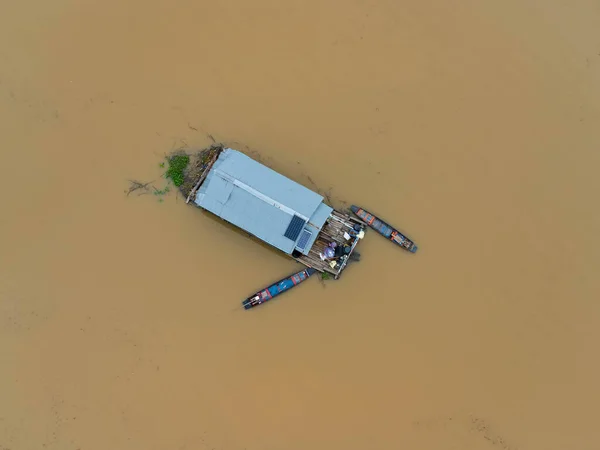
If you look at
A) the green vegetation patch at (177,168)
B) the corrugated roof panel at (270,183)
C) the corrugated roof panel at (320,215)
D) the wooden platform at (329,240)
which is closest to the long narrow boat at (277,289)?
the wooden platform at (329,240)

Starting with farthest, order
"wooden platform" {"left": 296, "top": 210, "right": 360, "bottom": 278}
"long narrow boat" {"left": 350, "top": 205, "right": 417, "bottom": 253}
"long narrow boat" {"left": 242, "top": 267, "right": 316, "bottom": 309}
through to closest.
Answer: "long narrow boat" {"left": 350, "top": 205, "right": 417, "bottom": 253}, "wooden platform" {"left": 296, "top": 210, "right": 360, "bottom": 278}, "long narrow boat" {"left": 242, "top": 267, "right": 316, "bottom": 309}

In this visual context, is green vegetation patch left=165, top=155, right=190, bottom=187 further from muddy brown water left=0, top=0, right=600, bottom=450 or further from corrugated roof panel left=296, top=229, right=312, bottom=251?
corrugated roof panel left=296, top=229, right=312, bottom=251

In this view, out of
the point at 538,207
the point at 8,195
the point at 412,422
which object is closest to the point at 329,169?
the point at 538,207

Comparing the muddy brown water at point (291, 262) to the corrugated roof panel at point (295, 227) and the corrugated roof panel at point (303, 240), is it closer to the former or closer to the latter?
the corrugated roof panel at point (303, 240)

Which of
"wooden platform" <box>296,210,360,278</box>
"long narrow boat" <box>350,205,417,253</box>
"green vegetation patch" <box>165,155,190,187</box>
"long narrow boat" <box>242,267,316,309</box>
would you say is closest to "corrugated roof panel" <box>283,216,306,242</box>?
"wooden platform" <box>296,210,360,278</box>

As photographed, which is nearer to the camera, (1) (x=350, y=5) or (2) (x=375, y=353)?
(2) (x=375, y=353)

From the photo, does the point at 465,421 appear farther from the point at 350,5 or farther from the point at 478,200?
the point at 350,5
